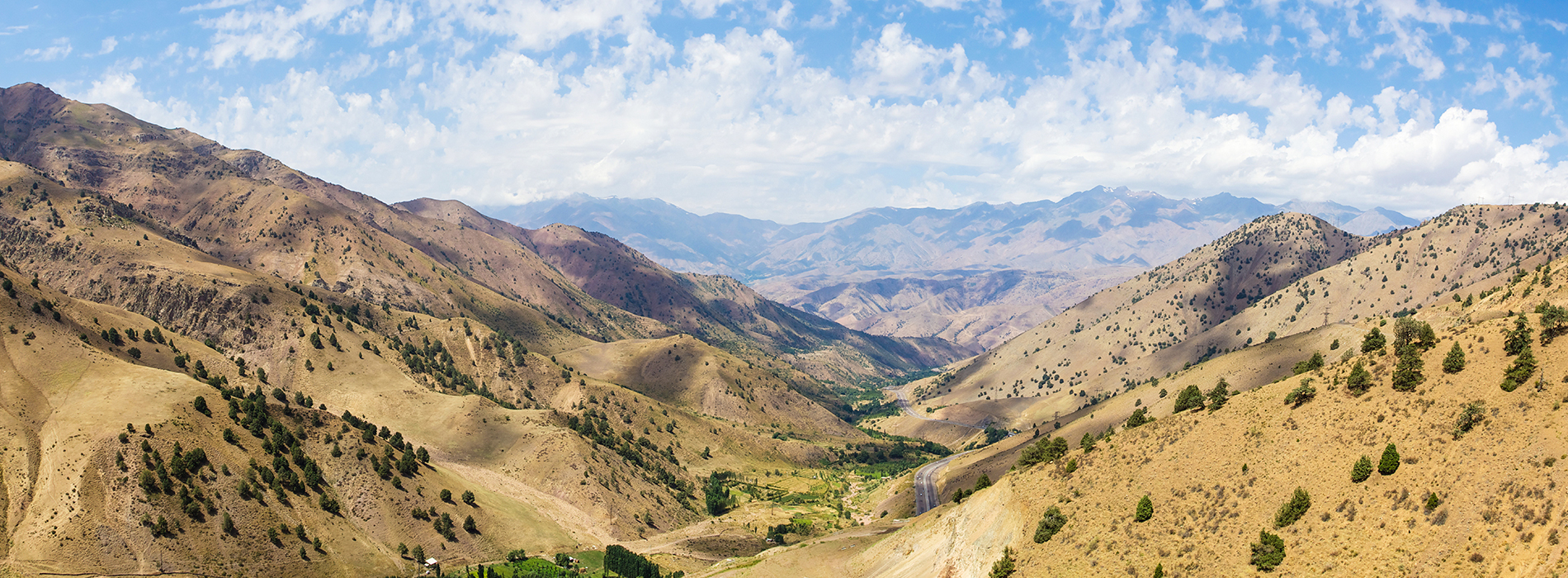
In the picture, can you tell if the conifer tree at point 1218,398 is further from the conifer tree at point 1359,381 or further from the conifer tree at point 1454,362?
the conifer tree at point 1454,362

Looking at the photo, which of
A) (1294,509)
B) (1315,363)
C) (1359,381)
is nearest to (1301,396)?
(1359,381)

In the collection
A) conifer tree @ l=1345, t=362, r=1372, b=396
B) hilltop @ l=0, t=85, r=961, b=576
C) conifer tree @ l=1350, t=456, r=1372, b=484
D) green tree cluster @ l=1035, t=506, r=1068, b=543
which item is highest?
conifer tree @ l=1345, t=362, r=1372, b=396

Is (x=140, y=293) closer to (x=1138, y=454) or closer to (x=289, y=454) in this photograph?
(x=289, y=454)

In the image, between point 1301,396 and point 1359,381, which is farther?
point 1301,396

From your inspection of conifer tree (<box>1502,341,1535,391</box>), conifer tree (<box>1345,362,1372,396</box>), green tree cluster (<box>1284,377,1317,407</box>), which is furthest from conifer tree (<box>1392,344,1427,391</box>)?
green tree cluster (<box>1284,377,1317,407</box>)

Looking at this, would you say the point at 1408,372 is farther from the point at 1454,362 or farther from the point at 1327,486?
the point at 1327,486

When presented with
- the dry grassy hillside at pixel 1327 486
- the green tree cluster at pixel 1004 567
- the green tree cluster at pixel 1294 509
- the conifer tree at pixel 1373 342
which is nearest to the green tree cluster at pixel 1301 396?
the dry grassy hillside at pixel 1327 486

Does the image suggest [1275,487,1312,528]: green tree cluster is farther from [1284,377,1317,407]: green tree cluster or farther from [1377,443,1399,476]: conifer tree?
[1284,377,1317,407]: green tree cluster
